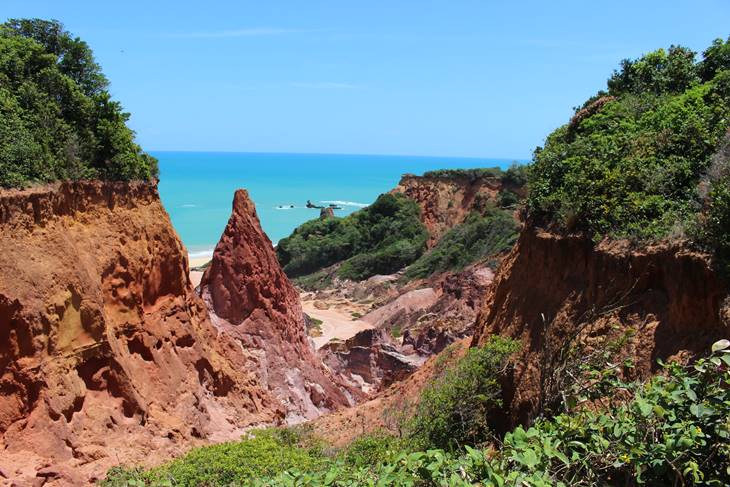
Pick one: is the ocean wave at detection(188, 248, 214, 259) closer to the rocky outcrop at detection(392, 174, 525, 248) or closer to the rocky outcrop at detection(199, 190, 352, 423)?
the rocky outcrop at detection(392, 174, 525, 248)

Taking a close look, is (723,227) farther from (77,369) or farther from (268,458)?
(77,369)

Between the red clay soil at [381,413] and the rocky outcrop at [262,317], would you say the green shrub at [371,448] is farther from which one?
the rocky outcrop at [262,317]

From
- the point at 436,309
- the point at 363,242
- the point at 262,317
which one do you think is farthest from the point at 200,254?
the point at 262,317

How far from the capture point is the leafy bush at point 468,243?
47188mm

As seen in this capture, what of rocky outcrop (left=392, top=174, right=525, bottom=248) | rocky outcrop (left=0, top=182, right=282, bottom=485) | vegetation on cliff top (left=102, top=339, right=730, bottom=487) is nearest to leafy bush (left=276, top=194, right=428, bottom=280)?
rocky outcrop (left=392, top=174, right=525, bottom=248)

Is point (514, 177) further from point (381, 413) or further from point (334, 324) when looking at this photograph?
point (381, 413)

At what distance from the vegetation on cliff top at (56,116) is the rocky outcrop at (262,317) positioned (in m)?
5.16

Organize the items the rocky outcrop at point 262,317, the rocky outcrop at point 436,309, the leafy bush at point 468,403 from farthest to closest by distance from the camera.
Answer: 1. the rocky outcrop at point 436,309
2. the rocky outcrop at point 262,317
3. the leafy bush at point 468,403

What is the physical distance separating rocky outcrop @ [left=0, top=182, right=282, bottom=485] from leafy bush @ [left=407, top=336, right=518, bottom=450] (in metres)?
5.95

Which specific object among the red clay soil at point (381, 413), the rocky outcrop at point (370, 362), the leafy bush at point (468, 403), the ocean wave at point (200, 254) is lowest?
the ocean wave at point (200, 254)

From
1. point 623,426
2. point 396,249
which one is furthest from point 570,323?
point 396,249

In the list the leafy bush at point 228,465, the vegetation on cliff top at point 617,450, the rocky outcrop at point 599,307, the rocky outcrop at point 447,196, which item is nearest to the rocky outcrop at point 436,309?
the rocky outcrop at point 447,196

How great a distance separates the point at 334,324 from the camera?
1695 inches

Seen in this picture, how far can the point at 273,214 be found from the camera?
14225 centimetres
